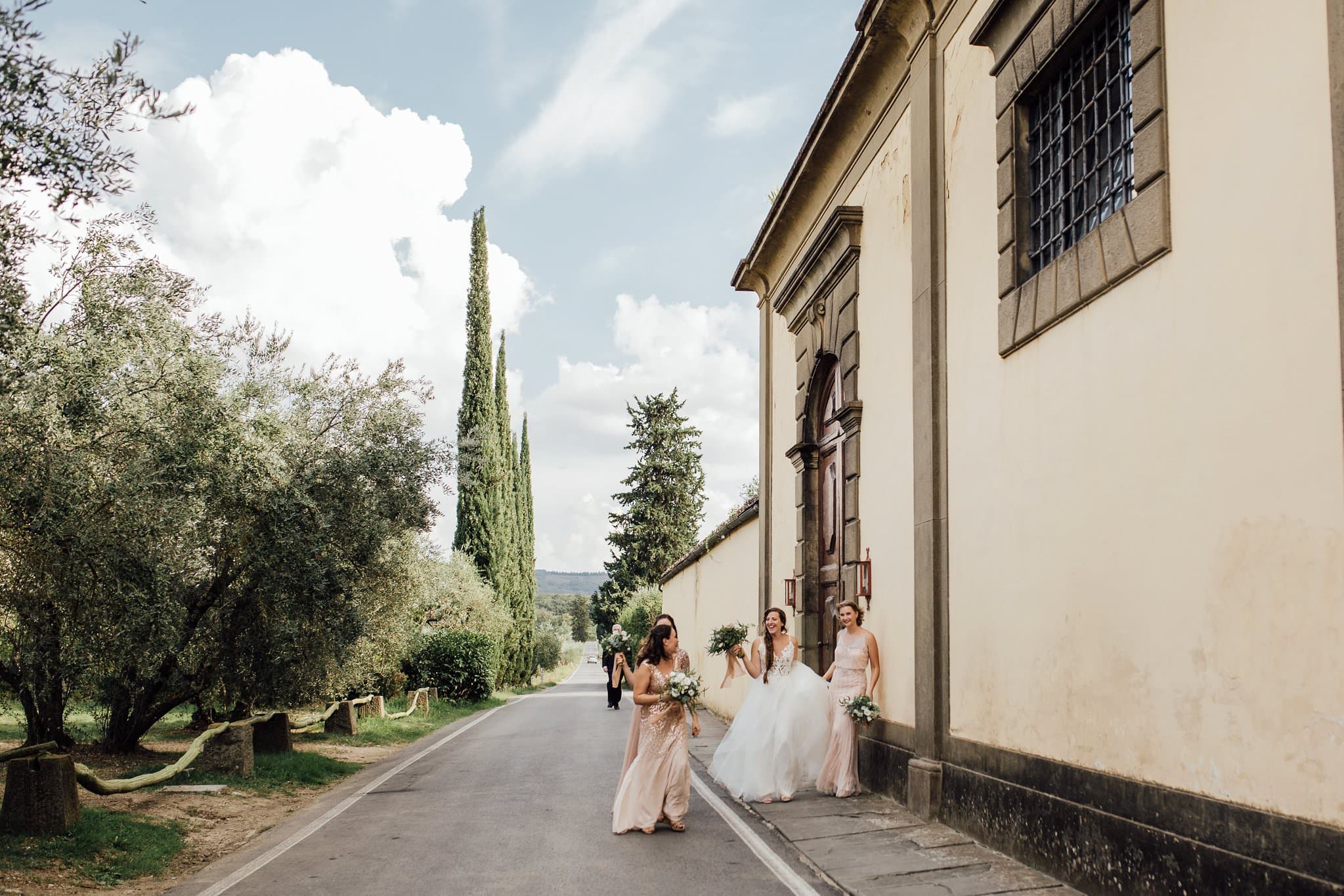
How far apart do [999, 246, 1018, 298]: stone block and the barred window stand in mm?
131

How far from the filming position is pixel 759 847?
25.1 feet

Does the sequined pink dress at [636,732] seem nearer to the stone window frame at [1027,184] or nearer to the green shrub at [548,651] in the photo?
the stone window frame at [1027,184]

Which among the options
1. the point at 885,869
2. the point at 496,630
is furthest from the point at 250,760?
the point at 496,630

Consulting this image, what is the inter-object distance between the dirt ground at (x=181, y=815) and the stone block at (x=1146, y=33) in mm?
7611

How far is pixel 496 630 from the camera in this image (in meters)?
36.7

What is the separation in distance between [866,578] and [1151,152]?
239 inches

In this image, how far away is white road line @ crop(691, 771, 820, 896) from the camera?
6.43 m

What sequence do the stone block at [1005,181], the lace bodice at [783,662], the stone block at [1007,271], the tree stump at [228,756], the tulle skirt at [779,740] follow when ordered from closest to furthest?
the stone block at [1007,271] → the stone block at [1005,181] → the tulle skirt at [779,740] → the lace bodice at [783,662] → the tree stump at [228,756]

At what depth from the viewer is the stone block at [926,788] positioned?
843 centimetres

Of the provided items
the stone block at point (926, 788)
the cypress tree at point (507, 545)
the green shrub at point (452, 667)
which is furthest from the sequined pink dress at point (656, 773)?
the cypress tree at point (507, 545)

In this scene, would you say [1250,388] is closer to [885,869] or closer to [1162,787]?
[1162,787]

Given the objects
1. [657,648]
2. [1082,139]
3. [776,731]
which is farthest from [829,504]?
[1082,139]

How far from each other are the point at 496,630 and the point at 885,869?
31046 mm

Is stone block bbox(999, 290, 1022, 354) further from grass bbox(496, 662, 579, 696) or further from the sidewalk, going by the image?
grass bbox(496, 662, 579, 696)
